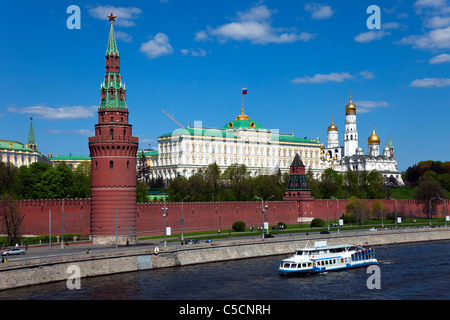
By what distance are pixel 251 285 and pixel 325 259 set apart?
12.9 meters

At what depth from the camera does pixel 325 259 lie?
2502 inches

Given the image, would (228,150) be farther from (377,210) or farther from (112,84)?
(112,84)

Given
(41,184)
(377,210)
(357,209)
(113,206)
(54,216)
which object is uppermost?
(41,184)

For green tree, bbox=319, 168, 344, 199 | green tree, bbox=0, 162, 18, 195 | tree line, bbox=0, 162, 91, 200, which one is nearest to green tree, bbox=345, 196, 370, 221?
green tree, bbox=319, 168, 344, 199

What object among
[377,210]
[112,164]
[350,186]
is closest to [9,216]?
[112,164]

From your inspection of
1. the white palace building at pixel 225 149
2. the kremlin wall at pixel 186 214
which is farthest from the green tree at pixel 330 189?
the white palace building at pixel 225 149

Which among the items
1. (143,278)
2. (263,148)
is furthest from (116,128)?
(263,148)

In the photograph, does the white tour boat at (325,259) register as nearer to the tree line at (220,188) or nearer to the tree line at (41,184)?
the tree line at (41,184)

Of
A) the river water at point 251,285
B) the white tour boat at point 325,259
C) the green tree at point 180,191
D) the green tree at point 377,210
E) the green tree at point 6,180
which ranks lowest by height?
the river water at point 251,285

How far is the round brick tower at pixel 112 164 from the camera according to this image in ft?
242

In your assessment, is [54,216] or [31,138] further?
[31,138]

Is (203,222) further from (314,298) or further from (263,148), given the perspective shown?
(263,148)

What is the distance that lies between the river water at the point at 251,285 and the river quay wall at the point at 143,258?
3.30ft
